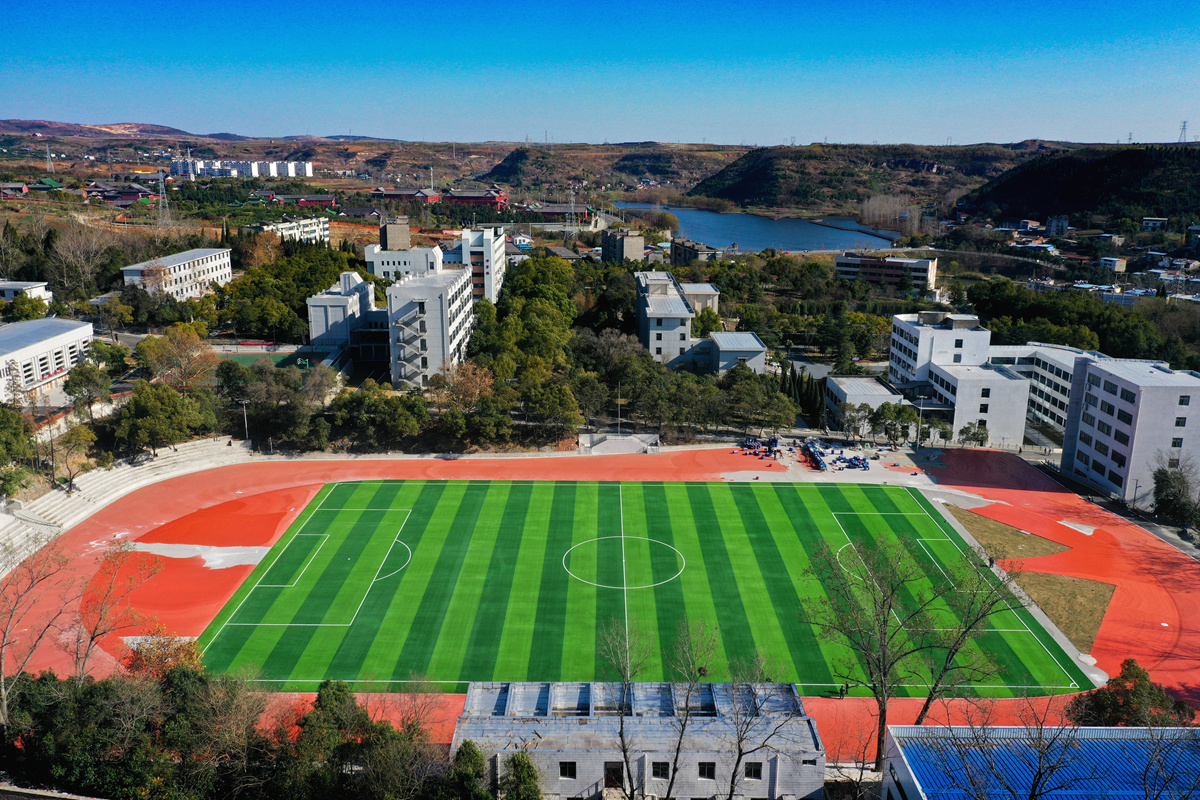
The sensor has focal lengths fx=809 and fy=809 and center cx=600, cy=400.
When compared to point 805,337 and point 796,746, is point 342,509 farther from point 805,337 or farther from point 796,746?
point 805,337

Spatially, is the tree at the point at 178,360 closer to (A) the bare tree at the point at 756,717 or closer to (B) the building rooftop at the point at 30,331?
(B) the building rooftop at the point at 30,331

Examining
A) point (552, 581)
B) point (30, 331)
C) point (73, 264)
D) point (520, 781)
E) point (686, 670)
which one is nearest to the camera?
point (520, 781)

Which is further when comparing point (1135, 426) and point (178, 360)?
point (178, 360)

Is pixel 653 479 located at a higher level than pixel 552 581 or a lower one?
higher

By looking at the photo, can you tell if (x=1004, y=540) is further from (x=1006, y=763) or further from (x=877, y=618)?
(x=1006, y=763)

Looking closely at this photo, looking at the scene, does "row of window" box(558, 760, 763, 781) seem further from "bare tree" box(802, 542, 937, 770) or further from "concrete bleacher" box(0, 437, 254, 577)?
"concrete bleacher" box(0, 437, 254, 577)

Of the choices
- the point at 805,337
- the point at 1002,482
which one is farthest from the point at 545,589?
the point at 805,337

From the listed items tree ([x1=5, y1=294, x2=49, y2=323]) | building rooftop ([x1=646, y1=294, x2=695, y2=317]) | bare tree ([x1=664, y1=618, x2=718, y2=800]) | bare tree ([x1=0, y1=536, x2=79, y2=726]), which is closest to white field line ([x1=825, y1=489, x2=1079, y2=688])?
bare tree ([x1=664, y1=618, x2=718, y2=800])

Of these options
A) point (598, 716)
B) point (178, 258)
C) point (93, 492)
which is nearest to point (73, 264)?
point (178, 258)
